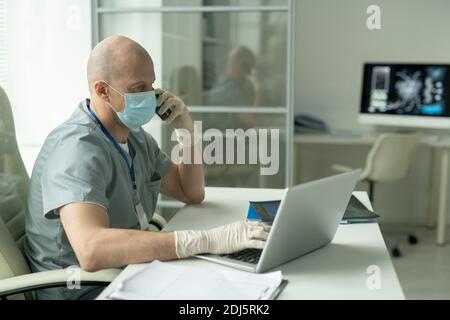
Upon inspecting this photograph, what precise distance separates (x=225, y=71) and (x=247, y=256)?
215 cm

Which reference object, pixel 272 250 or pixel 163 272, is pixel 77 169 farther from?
pixel 272 250

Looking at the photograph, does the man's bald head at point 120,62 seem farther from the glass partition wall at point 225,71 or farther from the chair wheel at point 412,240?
the chair wheel at point 412,240

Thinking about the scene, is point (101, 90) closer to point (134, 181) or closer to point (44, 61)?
point (134, 181)

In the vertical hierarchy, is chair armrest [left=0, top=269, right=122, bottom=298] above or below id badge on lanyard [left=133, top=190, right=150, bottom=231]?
below

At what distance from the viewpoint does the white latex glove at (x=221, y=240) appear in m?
1.38

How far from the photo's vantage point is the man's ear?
69.5 inches

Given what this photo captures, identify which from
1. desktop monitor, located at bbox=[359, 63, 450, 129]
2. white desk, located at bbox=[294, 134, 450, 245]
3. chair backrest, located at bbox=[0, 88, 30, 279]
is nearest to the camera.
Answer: chair backrest, located at bbox=[0, 88, 30, 279]

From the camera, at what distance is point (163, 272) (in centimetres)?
128

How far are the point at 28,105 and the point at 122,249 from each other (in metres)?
2.29

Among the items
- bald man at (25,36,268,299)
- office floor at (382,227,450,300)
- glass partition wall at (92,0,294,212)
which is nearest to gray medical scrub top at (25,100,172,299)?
bald man at (25,36,268,299)

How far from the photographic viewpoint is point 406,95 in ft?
14.2

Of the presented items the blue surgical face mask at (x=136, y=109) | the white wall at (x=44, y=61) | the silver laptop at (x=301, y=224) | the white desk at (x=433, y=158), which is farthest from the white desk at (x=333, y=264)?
the white desk at (x=433, y=158)

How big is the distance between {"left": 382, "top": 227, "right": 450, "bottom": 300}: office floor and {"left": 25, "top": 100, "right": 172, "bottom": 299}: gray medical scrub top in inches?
70.3

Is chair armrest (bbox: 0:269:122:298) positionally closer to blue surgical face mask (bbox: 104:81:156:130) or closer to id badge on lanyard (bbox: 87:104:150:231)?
id badge on lanyard (bbox: 87:104:150:231)
